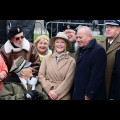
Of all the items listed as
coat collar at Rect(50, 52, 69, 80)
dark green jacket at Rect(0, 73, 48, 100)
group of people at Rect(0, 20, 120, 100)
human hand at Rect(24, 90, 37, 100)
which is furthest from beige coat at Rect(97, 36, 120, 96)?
human hand at Rect(24, 90, 37, 100)

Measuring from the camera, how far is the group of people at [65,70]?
429cm

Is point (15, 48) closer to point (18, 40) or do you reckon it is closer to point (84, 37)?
point (18, 40)

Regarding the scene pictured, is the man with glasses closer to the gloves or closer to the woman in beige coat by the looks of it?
the woman in beige coat

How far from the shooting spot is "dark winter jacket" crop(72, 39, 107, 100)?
4203 millimetres

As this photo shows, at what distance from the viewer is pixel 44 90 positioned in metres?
4.78

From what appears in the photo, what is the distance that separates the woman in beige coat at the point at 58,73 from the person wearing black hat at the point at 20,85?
0.54ft

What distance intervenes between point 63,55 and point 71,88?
0.65 metres

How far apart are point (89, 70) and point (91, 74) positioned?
0.11 meters

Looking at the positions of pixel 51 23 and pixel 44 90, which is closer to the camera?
pixel 44 90

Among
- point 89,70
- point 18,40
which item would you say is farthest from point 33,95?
point 18,40

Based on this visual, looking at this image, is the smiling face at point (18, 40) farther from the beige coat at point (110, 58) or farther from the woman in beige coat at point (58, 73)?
the beige coat at point (110, 58)

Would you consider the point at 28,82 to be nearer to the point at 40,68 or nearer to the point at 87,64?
the point at 40,68

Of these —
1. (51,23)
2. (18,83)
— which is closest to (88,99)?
(18,83)

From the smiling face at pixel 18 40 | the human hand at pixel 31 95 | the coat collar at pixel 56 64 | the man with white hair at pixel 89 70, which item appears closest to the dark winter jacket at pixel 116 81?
the man with white hair at pixel 89 70
